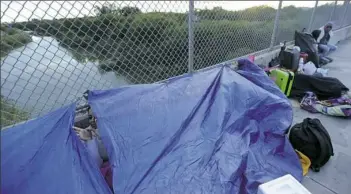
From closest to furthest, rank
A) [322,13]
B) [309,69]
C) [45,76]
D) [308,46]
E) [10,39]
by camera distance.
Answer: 1. [10,39]
2. [45,76]
3. [309,69]
4. [308,46]
5. [322,13]

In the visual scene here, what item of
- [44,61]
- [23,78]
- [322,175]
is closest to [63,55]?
[44,61]

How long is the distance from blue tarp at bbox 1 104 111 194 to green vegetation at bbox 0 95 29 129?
12cm

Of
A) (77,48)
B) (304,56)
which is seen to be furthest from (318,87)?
(77,48)

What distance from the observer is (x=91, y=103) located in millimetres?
1726

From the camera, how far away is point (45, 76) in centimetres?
164

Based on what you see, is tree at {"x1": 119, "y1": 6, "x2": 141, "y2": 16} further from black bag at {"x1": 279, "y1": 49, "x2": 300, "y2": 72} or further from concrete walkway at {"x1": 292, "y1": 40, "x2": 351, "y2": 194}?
black bag at {"x1": 279, "y1": 49, "x2": 300, "y2": 72}

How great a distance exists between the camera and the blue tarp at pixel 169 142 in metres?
1.36

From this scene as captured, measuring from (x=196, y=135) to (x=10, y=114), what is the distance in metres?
1.30

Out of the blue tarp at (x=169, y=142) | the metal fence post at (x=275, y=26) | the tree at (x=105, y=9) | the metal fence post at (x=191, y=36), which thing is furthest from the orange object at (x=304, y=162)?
the metal fence post at (x=275, y=26)

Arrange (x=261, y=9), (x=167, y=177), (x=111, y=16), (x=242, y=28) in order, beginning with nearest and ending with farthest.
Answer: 1. (x=167, y=177)
2. (x=111, y=16)
3. (x=242, y=28)
4. (x=261, y=9)

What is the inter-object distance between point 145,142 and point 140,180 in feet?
0.89

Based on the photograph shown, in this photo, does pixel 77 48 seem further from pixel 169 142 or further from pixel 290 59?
pixel 290 59

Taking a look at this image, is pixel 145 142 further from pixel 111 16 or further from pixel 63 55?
pixel 111 16

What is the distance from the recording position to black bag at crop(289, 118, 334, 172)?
201 cm
